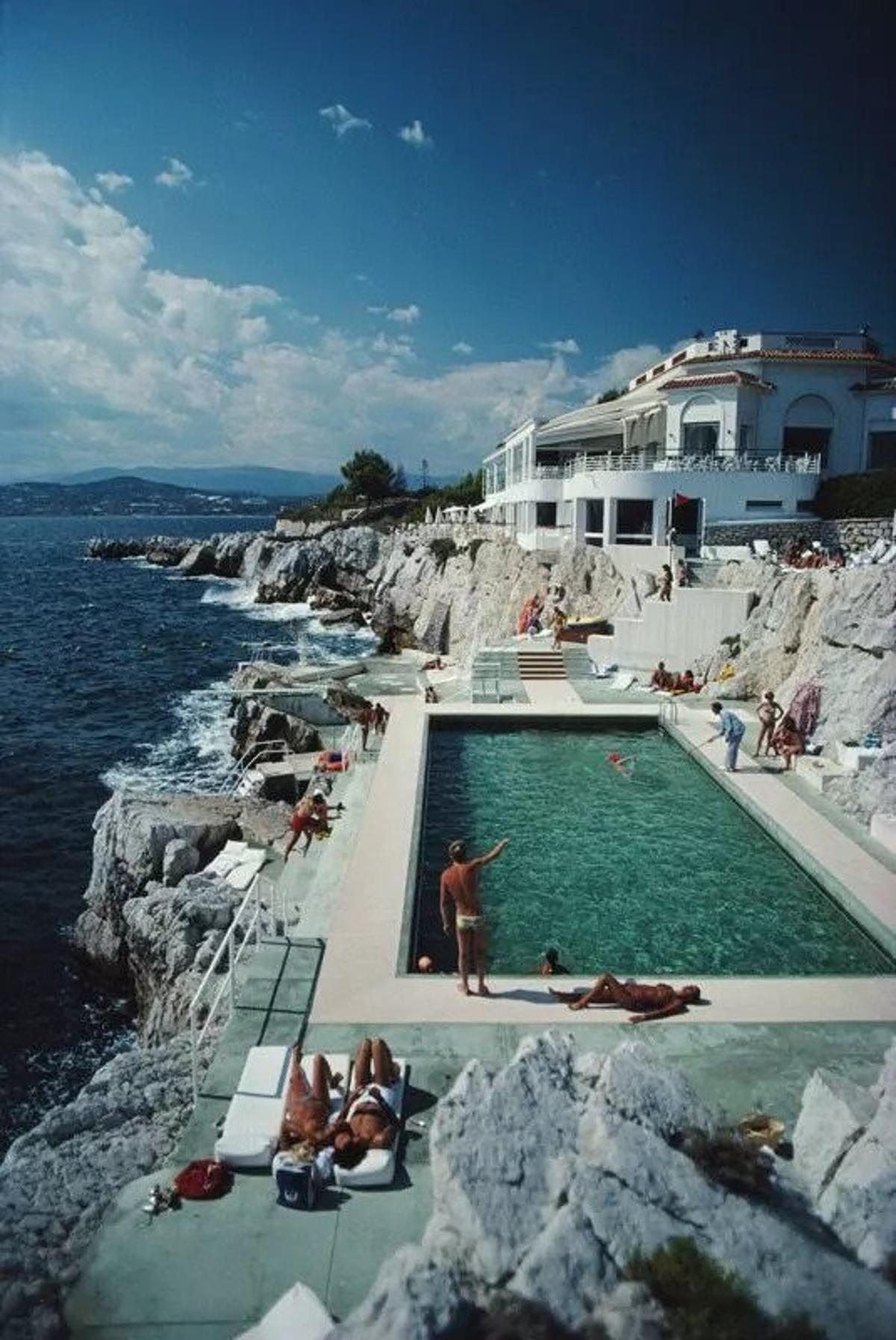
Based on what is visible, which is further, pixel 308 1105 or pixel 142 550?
pixel 142 550

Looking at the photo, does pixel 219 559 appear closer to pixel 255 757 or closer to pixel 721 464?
pixel 721 464

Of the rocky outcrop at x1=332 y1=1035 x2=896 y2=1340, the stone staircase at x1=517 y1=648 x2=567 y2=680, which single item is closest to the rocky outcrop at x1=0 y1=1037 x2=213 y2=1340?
the rocky outcrop at x1=332 y1=1035 x2=896 y2=1340

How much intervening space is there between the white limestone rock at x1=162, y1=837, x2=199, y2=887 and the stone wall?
21.2 m

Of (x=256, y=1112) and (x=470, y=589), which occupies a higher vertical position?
(x=470, y=589)

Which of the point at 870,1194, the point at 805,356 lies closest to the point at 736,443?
the point at 805,356

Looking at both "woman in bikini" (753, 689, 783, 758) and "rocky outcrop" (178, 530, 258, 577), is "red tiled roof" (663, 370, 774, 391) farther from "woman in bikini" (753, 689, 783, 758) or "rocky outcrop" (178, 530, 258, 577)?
"rocky outcrop" (178, 530, 258, 577)

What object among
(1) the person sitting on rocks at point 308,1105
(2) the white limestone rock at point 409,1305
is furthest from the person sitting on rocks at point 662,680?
(2) the white limestone rock at point 409,1305

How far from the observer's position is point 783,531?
29.4m

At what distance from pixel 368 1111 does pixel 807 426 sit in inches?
1289

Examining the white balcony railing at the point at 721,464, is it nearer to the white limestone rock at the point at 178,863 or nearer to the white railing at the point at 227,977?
the white limestone rock at the point at 178,863

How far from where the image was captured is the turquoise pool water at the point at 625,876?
10562 mm

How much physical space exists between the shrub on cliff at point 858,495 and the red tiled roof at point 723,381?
14.5 feet

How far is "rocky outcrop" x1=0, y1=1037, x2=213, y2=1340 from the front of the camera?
5.31 metres

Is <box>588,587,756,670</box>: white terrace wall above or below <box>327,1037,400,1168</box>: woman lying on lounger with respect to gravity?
above
